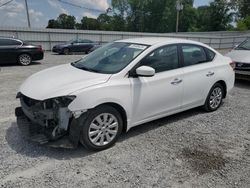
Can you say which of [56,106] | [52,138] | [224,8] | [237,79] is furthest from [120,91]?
[224,8]

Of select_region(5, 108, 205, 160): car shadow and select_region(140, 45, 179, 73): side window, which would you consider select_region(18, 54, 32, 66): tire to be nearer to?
select_region(5, 108, 205, 160): car shadow

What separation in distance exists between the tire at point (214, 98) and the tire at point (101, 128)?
2.28 m

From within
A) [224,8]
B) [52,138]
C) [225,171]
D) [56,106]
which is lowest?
[225,171]

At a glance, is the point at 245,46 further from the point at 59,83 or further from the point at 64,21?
the point at 64,21

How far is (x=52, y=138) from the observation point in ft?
10.9

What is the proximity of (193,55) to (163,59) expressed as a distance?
0.88 meters

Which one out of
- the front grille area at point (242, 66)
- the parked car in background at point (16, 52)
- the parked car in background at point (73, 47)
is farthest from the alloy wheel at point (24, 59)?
the front grille area at point (242, 66)

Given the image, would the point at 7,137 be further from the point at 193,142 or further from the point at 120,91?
the point at 193,142

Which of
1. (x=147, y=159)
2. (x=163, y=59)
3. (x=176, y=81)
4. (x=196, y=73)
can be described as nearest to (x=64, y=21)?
(x=196, y=73)

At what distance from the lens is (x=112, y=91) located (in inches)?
136

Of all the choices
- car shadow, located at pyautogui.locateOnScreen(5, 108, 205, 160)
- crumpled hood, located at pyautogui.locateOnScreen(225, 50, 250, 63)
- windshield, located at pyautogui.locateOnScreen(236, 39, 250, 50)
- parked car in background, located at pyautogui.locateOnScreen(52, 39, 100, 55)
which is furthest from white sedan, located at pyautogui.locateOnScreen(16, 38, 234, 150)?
parked car in background, located at pyautogui.locateOnScreen(52, 39, 100, 55)

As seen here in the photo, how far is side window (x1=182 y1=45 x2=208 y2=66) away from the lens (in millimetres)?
4541

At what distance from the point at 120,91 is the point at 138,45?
3.54ft

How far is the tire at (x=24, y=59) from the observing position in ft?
37.4
